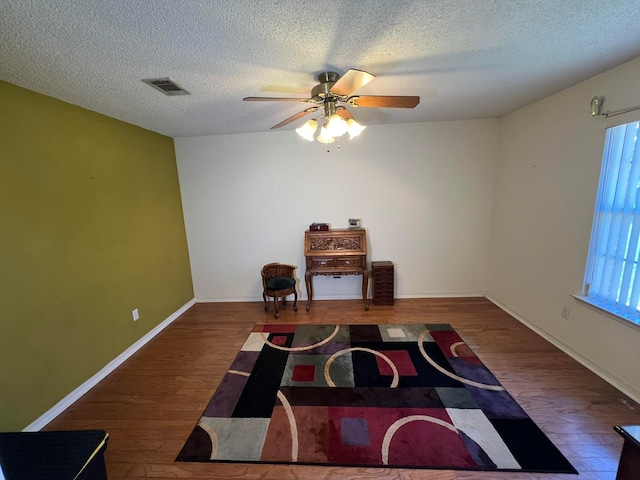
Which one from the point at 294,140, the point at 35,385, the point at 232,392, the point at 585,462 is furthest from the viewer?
the point at 294,140

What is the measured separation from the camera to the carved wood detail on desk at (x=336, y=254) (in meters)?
3.51

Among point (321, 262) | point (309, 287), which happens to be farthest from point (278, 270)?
point (321, 262)

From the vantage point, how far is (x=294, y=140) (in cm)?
360

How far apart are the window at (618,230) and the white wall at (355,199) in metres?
1.47

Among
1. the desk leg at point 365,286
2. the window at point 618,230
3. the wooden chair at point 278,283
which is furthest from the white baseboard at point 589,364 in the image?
the wooden chair at point 278,283

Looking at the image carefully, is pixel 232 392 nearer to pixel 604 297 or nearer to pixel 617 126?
pixel 604 297

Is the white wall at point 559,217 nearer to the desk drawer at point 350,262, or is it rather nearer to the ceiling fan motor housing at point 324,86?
the desk drawer at point 350,262

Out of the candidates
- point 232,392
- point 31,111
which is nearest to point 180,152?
point 31,111

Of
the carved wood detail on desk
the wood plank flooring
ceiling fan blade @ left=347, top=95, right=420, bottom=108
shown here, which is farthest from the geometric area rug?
ceiling fan blade @ left=347, top=95, right=420, bottom=108

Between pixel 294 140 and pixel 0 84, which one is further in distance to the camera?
pixel 294 140

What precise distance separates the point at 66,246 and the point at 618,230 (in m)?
4.60

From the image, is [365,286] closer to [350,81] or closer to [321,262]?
[321,262]

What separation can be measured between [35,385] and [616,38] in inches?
181

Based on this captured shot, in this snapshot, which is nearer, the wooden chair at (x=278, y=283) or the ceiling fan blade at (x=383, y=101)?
the ceiling fan blade at (x=383, y=101)
